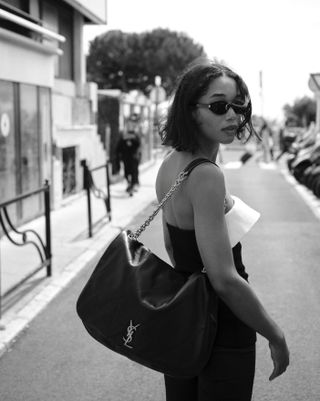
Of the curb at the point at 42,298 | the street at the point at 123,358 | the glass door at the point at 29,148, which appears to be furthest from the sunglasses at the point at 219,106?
the glass door at the point at 29,148

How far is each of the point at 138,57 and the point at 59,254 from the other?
210 feet

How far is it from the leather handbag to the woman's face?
165 mm

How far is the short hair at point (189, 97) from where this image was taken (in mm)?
1935

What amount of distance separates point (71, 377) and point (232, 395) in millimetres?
2258

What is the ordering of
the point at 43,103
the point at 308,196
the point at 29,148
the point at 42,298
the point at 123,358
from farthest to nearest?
the point at 308,196 → the point at 43,103 → the point at 29,148 → the point at 42,298 → the point at 123,358

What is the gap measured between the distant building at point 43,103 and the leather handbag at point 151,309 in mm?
7369

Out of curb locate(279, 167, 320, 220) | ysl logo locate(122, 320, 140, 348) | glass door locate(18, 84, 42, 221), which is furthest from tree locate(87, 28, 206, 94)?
ysl logo locate(122, 320, 140, 348)

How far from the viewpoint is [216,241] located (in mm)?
1771

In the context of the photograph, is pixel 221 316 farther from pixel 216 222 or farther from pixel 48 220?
pixel 48 220

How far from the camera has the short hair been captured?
6.35 feet

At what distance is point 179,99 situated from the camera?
1964mm

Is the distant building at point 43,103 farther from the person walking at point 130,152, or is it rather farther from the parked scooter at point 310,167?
the parked scooter at point 310,167

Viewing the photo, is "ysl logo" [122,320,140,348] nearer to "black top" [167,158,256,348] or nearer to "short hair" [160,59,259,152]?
"black top" [167,158,256,348]

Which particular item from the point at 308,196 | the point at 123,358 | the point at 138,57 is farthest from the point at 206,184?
the point at 138,57
